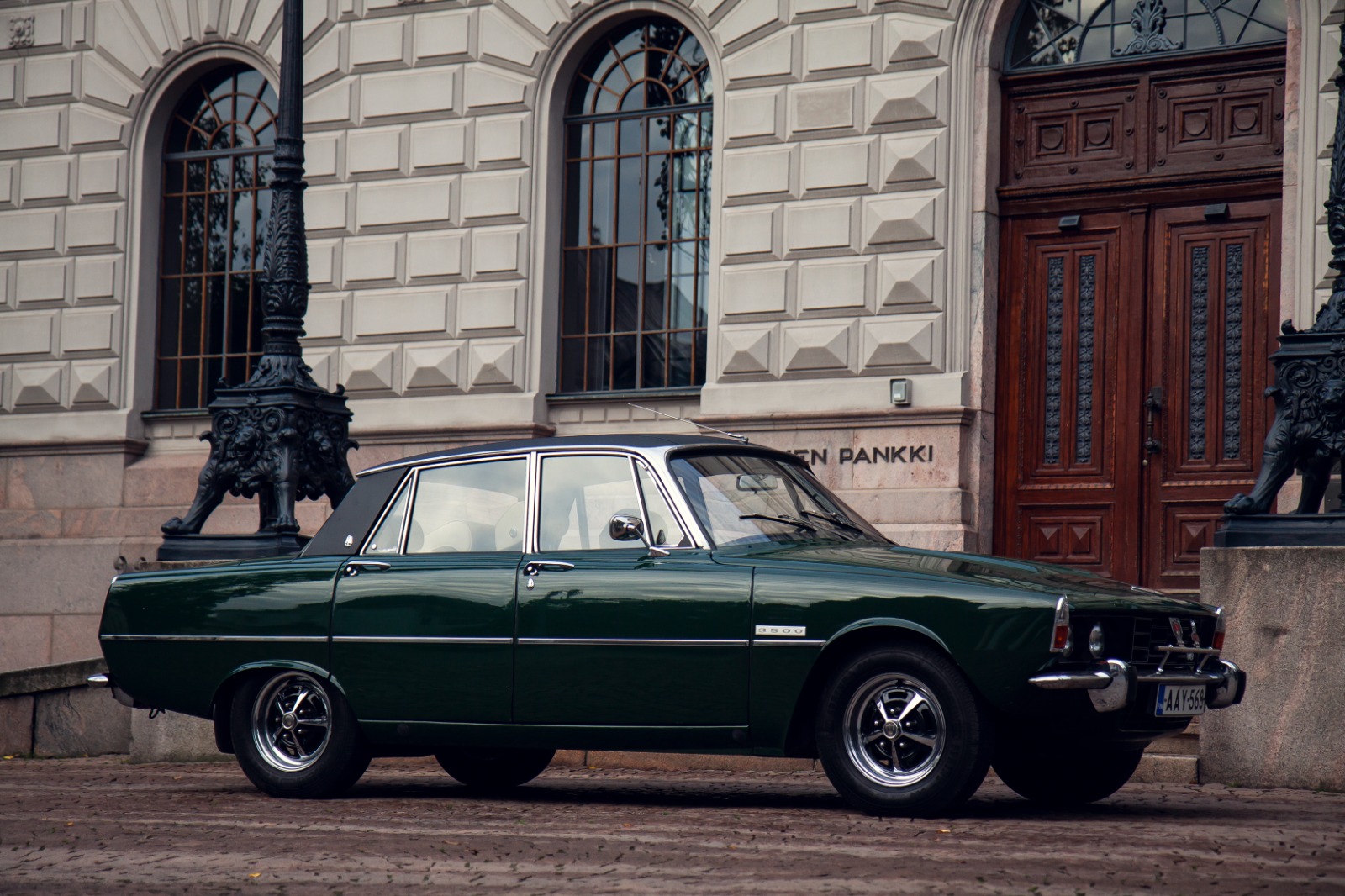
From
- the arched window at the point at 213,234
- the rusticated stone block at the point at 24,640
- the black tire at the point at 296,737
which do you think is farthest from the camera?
the arched window at the point at 213,234

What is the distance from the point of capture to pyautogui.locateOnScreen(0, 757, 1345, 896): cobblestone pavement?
5.98 m

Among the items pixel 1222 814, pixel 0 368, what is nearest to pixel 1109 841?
pixel 1222 814

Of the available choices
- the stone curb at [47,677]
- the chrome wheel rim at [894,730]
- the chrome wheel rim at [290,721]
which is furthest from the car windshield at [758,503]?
the stone curb at [47,677]

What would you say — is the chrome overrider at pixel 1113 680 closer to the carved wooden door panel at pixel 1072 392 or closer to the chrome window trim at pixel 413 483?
the chrome window trim at pixel 413 483

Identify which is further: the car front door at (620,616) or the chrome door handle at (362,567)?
the chrome door handle at (362,567)

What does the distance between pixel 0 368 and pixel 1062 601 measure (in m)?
14.1

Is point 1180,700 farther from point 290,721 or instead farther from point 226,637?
point 226,637

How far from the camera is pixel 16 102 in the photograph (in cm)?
1897

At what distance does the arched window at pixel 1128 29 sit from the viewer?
1440cm

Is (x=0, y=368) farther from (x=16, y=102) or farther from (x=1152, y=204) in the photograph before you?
(x=1152, y=204)

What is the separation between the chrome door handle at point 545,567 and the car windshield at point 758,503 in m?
0.65

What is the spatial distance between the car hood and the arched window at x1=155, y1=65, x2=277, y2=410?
36.8ft

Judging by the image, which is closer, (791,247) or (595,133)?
(791,247)

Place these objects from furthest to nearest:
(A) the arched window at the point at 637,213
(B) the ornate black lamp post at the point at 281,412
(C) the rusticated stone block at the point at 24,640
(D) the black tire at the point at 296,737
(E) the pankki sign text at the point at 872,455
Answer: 1. (C) the rusticated stone block at the point at 24,640
2. (A) the arched window at the point at 637,213
3. (E) the pankki sign text at the point at 872,455
4. (B) the ornate black lamp post at the point at 281,412
5. (D) the black tire at the point at 296,737
